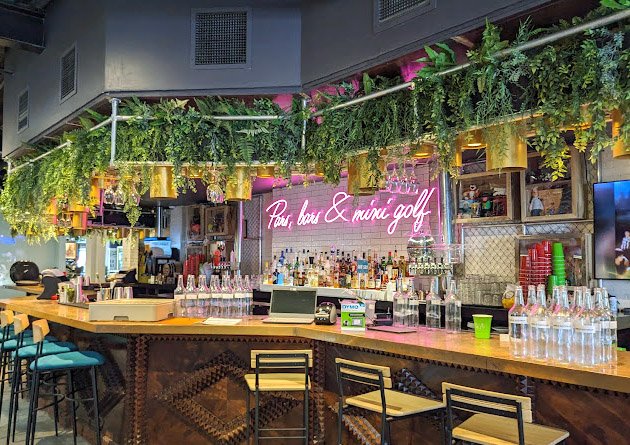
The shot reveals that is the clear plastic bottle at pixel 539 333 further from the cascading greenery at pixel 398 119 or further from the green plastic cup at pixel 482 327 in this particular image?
the cascading greenery at pixel 398 119

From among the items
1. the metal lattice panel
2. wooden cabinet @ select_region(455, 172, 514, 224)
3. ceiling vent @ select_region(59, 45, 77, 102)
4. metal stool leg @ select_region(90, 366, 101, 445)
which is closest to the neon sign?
wooden cabinet @ select_region(455, 172, 514, 224)

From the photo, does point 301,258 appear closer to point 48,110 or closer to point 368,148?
point 48,110

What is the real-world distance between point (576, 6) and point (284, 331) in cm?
284

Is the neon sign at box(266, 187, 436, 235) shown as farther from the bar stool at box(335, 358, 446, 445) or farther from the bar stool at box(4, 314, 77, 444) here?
the bar stool at box(4, 314, 77, 444)

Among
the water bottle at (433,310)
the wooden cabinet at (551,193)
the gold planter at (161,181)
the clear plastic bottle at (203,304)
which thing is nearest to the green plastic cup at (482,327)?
the water bottle at (433,310)

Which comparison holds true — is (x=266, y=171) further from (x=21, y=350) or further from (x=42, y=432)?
(x=42, y=432)

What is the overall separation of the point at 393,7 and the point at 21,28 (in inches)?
182

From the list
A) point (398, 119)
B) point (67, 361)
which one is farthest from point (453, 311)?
point (67, 361)

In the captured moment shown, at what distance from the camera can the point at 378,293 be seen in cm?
657

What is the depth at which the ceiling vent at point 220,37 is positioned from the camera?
4.82m

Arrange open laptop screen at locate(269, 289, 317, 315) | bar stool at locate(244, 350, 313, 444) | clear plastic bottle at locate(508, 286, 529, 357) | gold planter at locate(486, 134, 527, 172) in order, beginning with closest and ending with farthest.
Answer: clear plastic bottle at locate(508, 286, 529, 357)
gold planter at locate(486, 134, 527, 172)
bar stool at locate(244, 350, 313, 444)
open laptop screen at locate(269, 289, 317, 315)

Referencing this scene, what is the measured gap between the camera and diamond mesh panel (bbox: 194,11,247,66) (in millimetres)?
4828

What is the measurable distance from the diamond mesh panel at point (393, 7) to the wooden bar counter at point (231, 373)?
2243 mm

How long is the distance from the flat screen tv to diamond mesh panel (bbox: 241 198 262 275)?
5.93 m
